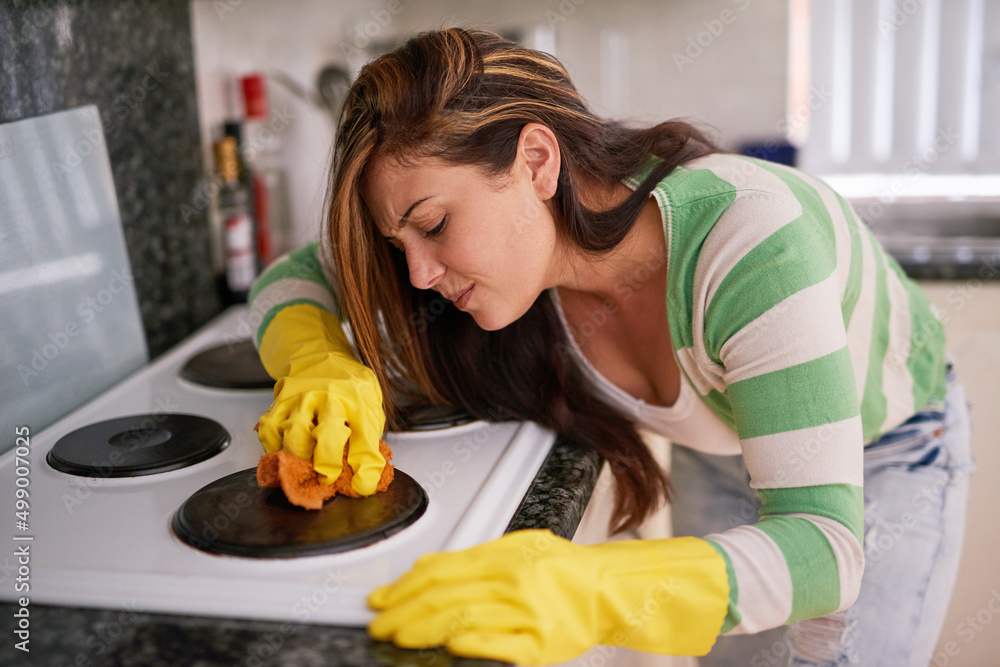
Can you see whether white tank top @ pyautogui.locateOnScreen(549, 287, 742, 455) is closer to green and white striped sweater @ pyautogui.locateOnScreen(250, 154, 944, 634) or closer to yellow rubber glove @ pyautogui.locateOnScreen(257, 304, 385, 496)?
green and white striped sweater @ pyautogui.locateOnScreen(250, 154, 944, 634)

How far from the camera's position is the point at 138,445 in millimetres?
987

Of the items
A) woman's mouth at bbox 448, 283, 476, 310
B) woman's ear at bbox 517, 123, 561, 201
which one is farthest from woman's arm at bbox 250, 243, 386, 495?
woman's ear at bbox 517, 123, 561, 201

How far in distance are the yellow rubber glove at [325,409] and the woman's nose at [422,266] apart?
5.0 inches

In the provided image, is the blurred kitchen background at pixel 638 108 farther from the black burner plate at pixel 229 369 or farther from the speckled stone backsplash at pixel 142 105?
the black burner plate at pixel 229 369

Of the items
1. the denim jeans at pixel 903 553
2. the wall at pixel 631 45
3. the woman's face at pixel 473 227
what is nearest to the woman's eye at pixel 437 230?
the woman's face at pixel 473 227

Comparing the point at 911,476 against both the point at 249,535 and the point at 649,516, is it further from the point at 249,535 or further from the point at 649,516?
the point at 249,535

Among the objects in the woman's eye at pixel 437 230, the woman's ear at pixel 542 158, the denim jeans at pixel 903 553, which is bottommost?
the denim jeans at pixel 903 553

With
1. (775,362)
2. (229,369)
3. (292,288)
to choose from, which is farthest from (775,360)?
(229,369)

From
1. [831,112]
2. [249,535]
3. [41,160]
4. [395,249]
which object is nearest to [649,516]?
[395,249]

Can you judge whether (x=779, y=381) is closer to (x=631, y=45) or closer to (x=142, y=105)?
(x=142, y=105)

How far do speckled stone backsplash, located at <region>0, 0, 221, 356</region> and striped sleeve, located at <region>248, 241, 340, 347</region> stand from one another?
10.9 inches

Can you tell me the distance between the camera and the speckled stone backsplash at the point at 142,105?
114 centimetres

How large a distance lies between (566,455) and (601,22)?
1465 millimetres

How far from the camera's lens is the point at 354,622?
0.67 meters
